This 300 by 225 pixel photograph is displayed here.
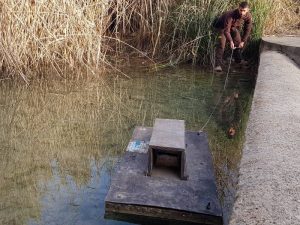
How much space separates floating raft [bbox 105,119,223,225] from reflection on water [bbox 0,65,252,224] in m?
0.18

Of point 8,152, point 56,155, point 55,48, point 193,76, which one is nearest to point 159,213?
point 56,155

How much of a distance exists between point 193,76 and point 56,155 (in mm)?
3475

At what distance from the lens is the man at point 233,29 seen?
6.97 meters

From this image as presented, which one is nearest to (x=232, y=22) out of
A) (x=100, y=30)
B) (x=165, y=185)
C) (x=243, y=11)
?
(x=243, y=11)

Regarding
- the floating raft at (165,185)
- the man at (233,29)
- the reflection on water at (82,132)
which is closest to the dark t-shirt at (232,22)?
the man at (233,29)

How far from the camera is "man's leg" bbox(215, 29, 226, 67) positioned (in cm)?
722

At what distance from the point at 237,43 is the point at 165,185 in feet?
15.3

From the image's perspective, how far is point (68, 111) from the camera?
17.1ft

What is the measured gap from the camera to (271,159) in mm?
2650

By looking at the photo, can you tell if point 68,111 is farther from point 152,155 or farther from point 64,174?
point 152,155

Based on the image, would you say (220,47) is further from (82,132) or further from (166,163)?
(166,163)

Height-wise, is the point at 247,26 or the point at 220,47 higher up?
the point at 247,26

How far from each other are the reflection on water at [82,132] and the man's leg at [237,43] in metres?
0.44

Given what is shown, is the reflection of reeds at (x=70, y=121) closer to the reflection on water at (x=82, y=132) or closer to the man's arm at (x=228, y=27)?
the reflection on water at (x=82, y=132)
